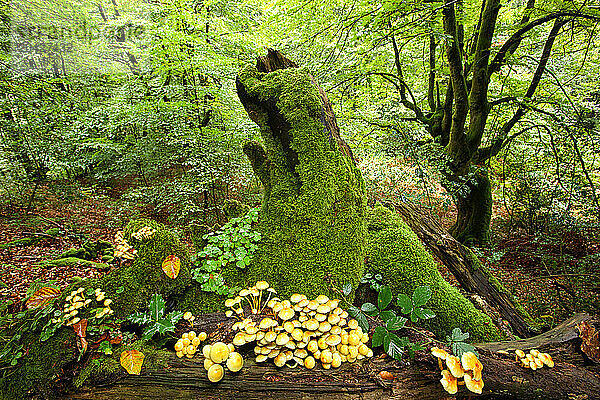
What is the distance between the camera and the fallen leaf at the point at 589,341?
2.06m

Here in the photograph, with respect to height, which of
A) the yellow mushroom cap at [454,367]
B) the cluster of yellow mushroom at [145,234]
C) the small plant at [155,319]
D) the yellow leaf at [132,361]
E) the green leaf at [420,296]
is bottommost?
the yellow leaf at [132,361]

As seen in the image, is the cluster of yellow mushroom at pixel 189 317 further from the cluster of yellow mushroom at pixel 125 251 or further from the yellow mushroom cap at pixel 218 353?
the cluster of yellow mushroom at pixel 125 251

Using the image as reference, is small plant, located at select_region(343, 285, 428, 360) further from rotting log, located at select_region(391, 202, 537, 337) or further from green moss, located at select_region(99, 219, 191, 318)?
rotting log, located at select_region(391, 202, 537, 337)

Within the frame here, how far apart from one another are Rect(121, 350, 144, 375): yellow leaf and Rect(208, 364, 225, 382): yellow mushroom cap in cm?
50

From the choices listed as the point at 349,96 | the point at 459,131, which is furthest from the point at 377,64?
the point at 459,131

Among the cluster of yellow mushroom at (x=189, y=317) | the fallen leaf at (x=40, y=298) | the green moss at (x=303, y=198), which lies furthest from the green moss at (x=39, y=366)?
the green moss at (x=303, y=198)

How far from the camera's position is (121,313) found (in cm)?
222

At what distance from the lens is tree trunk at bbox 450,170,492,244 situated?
7227 mm

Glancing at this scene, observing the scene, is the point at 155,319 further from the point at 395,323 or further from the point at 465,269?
the point at 465,269

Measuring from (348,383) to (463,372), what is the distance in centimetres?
69

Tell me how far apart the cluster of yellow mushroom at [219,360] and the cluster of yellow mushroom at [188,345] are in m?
0.19

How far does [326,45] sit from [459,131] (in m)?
3.87

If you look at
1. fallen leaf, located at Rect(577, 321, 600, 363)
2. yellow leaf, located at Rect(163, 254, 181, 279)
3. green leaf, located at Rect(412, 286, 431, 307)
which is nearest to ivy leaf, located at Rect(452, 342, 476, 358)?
green leaf, located at Rect(412, 286, 431, 307)

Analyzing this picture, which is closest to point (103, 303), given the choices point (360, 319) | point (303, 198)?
point (303, 198)
